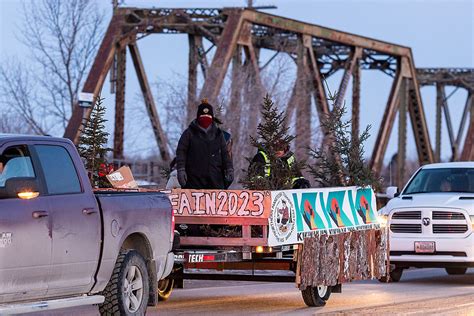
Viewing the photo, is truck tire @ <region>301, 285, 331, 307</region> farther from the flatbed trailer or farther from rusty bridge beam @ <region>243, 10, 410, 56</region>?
rusty bridge beam @ <region>243, 10, 410, 56</region>

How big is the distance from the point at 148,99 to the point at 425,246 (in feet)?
67.8

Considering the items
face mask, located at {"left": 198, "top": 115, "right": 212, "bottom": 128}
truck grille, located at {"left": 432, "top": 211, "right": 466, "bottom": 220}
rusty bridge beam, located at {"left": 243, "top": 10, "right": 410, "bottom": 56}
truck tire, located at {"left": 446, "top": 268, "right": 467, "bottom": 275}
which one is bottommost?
truck tire, located at {"left": 446, "top": 268, "right": 467, "bottom": 275}

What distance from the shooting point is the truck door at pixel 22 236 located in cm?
1132

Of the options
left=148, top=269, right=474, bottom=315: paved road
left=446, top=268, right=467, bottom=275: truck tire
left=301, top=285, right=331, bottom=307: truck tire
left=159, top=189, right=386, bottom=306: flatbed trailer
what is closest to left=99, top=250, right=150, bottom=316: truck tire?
left=159, top=189, right=386, bottom=306: flatbed trailer

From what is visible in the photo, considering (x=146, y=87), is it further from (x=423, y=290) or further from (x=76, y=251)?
(x=76, y=251)

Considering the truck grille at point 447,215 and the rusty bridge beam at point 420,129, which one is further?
the rusty bridge beam at point 420,129

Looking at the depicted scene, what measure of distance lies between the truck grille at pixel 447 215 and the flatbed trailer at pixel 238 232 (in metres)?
5.93

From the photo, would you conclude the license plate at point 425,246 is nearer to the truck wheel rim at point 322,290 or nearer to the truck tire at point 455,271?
the truck tire at point 455,271

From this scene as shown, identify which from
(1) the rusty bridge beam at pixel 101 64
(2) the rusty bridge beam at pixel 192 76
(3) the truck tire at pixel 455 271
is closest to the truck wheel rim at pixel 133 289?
(3) the truck tire at pixel 455 271

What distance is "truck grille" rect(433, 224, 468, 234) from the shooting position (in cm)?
2139

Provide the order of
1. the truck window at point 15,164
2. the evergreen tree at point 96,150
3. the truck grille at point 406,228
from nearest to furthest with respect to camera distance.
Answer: the truck window at point 15,164 < the evergreen tree at point 96,150 < the truck grille at point 406,228

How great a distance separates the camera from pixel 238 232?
1553 centimetres

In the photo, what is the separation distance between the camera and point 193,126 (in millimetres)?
16828

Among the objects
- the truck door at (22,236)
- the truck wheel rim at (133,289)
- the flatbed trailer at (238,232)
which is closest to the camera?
the truck door at (22,236)
